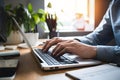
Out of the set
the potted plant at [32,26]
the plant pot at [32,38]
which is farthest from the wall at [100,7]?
the plant pot at [32,38]

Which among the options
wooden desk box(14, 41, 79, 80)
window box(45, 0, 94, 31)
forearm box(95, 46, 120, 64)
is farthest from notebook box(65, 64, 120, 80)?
window box(45, 0, 94, 31)

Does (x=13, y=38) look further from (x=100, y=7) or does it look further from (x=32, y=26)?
(x=100, y=7)

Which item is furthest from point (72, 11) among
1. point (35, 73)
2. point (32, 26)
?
point (35, 73)

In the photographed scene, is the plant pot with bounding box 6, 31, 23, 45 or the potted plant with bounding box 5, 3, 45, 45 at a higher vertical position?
the potted plant with bounding box 5, 3, 45, 45

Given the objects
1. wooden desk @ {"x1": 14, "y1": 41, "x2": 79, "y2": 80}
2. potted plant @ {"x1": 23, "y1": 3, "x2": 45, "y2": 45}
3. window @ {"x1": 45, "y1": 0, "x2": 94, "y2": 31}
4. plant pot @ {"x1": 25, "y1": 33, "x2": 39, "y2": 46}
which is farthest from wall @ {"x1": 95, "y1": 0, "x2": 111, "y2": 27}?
wooden desk @ {"x1": 14, "y1": 41, "x2": 79, "y2": 80}

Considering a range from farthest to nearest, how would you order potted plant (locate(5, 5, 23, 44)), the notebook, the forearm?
potted plant (locate(5, 5, 23, 44)) < the forearm < the notebook

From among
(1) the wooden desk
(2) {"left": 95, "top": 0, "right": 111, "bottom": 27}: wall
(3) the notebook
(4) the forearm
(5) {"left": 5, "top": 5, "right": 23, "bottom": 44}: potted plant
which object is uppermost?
(2) {"left": 95, "top": 0, "right": 111, "bottom": 27}: wall

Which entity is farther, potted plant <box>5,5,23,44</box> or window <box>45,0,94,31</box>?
window <box>45,0,94,31</box>

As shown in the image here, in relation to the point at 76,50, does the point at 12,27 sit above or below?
above

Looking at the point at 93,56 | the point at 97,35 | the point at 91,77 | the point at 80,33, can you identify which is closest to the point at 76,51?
the point at 93,56

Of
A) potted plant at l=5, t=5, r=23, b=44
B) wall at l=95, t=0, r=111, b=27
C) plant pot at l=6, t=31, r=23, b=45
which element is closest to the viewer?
potted plant at l=5, t=5, r=23, b=44

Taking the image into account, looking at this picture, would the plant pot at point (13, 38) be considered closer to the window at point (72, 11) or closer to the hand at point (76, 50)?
the window at point (72, 11)

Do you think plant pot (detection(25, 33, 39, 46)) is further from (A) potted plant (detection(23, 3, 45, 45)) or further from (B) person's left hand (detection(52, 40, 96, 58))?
(B) person's left hand (detection(52, 40, 96, 58))

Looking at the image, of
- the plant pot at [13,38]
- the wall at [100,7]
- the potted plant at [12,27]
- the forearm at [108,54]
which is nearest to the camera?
the forearm at [108,54]
